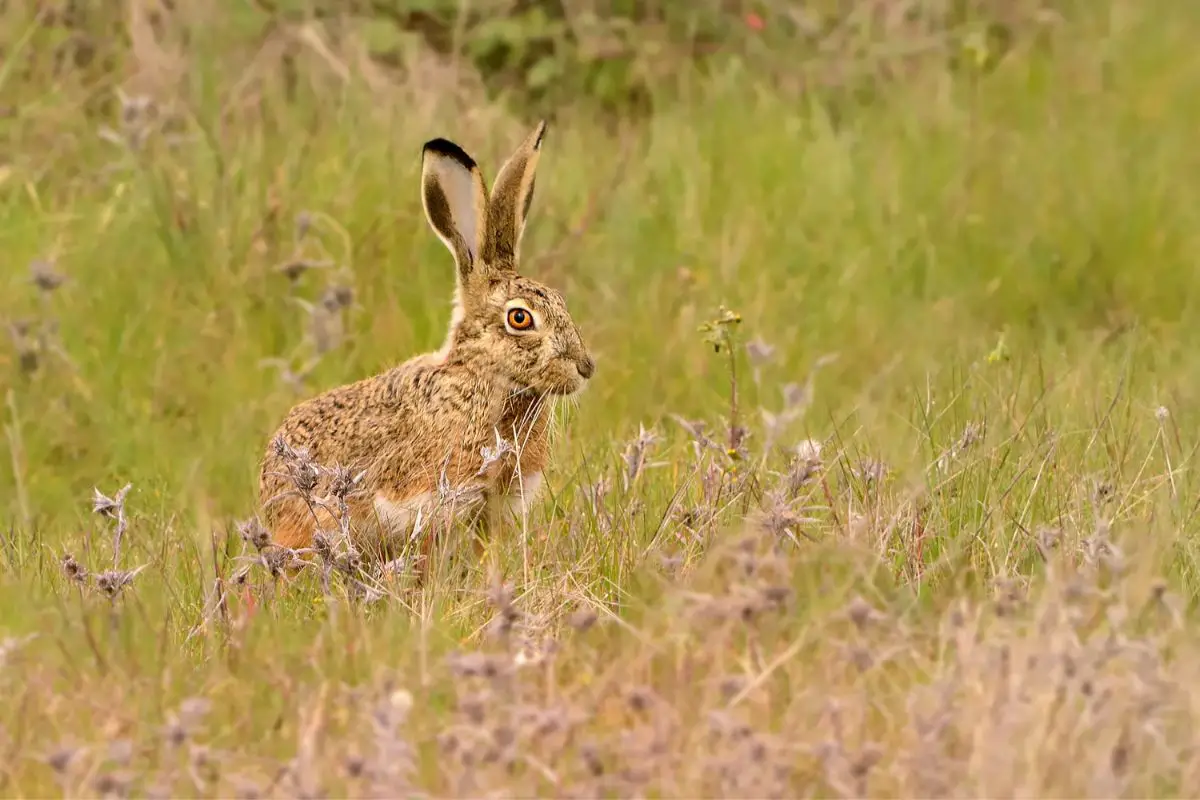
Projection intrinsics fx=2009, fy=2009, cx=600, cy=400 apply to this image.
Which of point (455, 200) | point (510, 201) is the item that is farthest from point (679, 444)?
point (455, 200)

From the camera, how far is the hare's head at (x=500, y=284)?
5734 millimetres

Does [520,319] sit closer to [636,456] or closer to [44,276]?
[636,456]

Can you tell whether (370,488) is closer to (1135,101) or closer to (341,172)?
(341,172)

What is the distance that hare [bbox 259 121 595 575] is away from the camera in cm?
559

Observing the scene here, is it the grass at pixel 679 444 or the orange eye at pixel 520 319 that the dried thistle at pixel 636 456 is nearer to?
the grass at pixel 679 444

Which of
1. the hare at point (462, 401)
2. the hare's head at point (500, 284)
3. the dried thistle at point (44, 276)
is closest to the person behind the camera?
the hare at point (462, 401)

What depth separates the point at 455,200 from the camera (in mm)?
5961

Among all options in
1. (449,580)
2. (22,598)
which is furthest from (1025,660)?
(22,598)

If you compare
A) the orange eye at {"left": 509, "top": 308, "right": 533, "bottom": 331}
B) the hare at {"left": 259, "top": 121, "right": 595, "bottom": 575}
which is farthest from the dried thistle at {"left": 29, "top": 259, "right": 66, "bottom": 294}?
the orange eye at {"left": 509, "top": 308, "right": 533, "bottom": 331}

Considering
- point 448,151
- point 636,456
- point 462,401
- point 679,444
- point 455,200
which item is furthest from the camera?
point 679,444

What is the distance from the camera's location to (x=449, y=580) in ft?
16.4

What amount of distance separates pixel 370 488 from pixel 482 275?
0.75m

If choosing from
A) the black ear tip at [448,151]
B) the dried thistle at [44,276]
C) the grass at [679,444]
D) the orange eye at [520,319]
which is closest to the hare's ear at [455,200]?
the black ear tip at [448,151]

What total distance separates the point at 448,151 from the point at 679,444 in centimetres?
121
